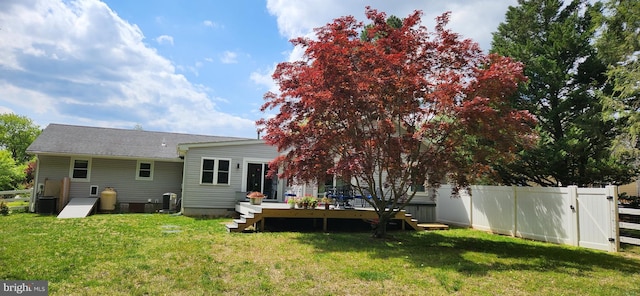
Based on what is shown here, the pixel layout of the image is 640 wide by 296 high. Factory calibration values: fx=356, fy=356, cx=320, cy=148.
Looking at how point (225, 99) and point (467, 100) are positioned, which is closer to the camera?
point (467, 100)

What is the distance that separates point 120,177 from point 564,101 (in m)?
18.6

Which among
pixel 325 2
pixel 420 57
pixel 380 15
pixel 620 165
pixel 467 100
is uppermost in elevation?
pixel 325 2

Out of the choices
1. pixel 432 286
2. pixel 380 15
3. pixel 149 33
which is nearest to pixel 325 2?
pixel 380 15

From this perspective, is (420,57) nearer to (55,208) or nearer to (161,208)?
(161,208)

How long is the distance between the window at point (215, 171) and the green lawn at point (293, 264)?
15.9ft

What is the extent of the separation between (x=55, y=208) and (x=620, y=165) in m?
20.9

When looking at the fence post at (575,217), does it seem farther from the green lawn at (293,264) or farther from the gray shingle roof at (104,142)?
the gray shingle roof at (104,142)

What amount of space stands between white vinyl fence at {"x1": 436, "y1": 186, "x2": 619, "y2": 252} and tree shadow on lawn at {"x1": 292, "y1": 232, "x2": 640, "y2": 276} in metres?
0.57

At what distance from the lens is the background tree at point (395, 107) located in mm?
8211

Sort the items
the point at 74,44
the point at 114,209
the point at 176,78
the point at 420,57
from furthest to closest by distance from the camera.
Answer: the point at 176,78, the point at 114,209, the point at 74,44, the point at 420,57

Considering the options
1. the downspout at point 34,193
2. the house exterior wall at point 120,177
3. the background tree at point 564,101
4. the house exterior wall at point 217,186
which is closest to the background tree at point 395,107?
the background tree at point 564,101

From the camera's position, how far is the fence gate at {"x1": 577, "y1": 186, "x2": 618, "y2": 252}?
28.1ft

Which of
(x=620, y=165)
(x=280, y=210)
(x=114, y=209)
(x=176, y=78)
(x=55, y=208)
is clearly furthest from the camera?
(x=176, y=78)

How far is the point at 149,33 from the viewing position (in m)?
11.4
